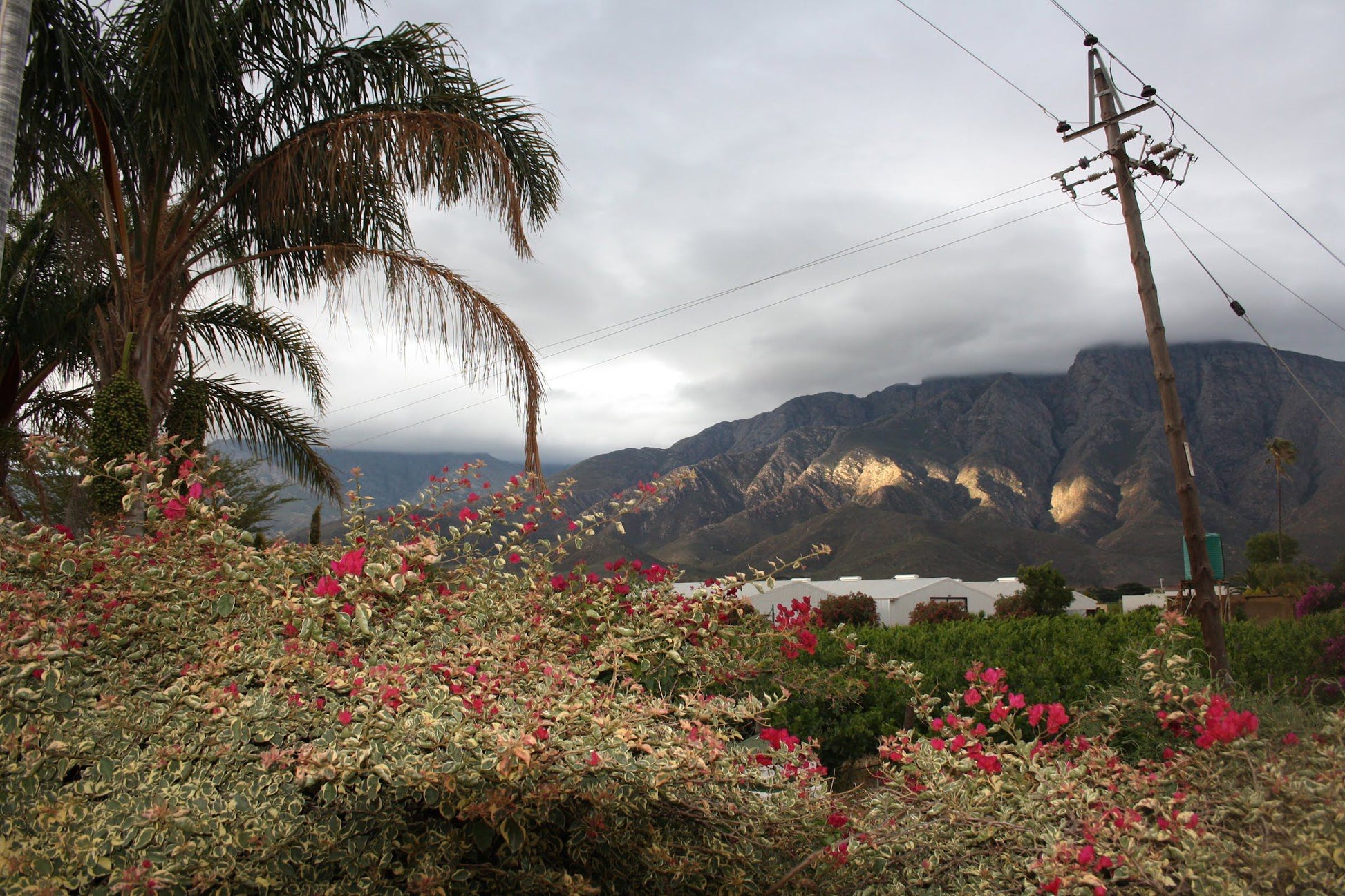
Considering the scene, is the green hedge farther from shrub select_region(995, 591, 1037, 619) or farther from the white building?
the white building

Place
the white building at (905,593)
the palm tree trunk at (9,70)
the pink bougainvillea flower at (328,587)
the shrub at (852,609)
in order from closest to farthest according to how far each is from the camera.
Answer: the pink bougainvillea flower at (328,587), the palm tree trunk at (9,70), the shrub at (852,609), the white building at (905,593)

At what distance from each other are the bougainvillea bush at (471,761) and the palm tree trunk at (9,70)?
243 cm

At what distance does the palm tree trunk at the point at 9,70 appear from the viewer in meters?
4.46

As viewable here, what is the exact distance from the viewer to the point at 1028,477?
465 feet

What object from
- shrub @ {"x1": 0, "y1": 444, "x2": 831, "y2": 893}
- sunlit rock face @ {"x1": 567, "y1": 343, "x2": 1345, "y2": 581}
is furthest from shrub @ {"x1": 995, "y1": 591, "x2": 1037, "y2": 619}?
sunlit rock face @ {"x1": 567, "y1": 343, "x2": 1345, "y2": 581}

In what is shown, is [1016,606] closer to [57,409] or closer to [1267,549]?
[57,409]

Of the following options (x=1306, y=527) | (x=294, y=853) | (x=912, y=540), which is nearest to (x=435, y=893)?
(x=294, y=853)

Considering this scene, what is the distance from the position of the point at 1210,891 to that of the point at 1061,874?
1.15 ft

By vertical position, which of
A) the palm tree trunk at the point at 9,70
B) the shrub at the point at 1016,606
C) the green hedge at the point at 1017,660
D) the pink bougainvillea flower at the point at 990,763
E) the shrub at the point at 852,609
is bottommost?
the shrub at the point at 1016,606

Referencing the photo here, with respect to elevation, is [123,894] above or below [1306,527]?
above

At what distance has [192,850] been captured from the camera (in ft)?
6.28

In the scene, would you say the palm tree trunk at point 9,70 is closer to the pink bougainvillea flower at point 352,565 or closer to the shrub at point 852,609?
the pink bougainvillea flower at point 352,565

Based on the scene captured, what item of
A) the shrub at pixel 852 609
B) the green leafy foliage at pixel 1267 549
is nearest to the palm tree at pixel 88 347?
the shrub at pixel 852 609

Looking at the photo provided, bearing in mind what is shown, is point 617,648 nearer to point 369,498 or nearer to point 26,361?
point 369,498
